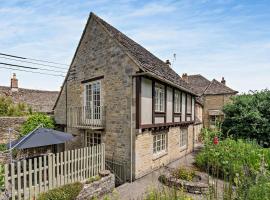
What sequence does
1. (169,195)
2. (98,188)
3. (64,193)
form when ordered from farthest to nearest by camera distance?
(98,188), (64,193), (169,195)

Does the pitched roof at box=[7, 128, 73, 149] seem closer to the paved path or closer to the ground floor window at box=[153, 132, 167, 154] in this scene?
the paved path

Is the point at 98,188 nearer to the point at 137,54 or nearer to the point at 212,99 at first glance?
the point at 137,54

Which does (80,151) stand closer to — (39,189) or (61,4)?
(39,189)

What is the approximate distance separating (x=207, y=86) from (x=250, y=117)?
1441 cm

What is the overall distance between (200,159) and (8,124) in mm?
13335

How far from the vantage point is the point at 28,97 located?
1039 inches

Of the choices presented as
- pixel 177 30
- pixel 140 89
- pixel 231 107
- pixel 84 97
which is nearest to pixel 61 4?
pixel 177 30

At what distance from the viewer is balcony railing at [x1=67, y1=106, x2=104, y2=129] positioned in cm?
1225

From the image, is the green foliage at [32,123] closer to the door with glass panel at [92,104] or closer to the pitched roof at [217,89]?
the door with glass panel at [92,104]

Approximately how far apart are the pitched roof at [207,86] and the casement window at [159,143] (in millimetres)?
15686

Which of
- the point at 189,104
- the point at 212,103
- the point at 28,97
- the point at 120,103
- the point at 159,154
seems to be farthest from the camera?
the point at 212,103

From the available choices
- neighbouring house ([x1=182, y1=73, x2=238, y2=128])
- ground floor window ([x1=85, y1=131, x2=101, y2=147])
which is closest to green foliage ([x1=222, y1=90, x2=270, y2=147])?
neighbouring house ([x1=182, y1=73, x2=238, y2=128])

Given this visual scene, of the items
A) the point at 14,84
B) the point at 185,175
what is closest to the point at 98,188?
the point at 185,175

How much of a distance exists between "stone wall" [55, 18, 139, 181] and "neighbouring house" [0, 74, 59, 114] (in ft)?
42.9
